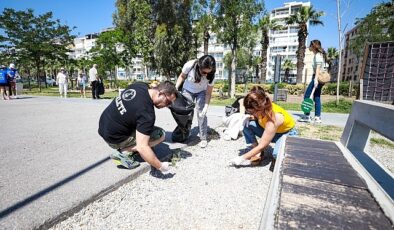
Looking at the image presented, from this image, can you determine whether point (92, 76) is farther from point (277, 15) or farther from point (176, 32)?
point (277, 15)

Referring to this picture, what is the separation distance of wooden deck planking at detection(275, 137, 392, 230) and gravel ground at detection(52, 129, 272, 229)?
2.67 ft

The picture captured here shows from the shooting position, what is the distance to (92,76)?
12719 mm

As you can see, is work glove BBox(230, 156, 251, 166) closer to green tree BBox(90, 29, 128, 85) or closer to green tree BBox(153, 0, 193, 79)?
green tree BBox(153, 0, 193, 79)

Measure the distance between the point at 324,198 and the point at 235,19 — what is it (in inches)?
613

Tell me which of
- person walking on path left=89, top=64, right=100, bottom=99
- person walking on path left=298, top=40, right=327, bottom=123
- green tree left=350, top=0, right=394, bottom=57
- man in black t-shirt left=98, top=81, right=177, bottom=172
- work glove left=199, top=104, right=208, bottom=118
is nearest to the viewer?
man in black t-shirt left=98, top=81, right=177, bottom=172

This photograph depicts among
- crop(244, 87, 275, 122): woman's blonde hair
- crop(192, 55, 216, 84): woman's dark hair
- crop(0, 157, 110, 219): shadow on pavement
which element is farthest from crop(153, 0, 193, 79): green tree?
crop(244, 87, 275, 122): woman's blonde hair

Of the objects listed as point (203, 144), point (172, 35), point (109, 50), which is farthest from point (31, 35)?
point (203, 144)

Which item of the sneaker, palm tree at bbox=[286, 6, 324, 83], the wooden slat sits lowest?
the sneaker

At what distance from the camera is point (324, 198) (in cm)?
132

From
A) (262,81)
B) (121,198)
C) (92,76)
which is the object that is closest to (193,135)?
(121,198)

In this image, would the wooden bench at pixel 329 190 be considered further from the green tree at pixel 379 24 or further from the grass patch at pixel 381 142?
the green tree at pixel 379 24

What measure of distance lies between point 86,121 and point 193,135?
320cm

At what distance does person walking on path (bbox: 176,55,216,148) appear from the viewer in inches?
141

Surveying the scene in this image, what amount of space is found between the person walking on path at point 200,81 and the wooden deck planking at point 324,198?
1986 mm
